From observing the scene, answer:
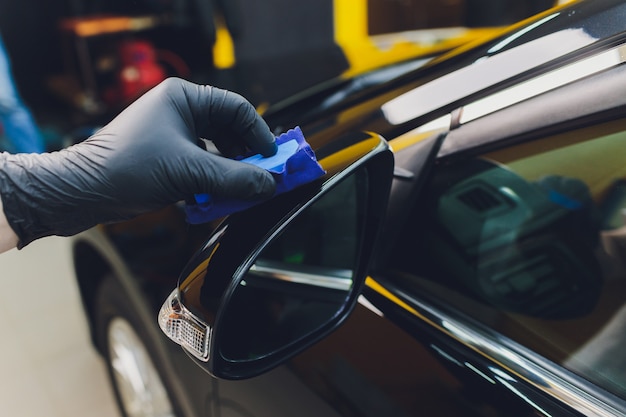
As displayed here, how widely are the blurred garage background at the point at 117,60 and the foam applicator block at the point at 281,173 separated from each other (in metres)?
0.99

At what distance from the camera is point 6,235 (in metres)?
1.01

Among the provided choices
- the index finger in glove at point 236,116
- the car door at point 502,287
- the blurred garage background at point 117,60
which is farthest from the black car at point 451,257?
the blurred garage background at point 117,60

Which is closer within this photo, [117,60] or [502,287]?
[502,287]

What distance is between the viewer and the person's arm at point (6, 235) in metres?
0.99

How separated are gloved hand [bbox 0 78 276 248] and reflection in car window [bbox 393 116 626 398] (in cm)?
40

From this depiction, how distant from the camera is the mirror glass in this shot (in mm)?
1076

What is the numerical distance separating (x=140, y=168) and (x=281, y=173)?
244 millimetres

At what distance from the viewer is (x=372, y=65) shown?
82.4 inches

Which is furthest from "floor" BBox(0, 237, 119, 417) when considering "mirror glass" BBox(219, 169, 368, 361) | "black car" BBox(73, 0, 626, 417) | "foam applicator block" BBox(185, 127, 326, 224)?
"foam applicator block" BBox(185, 127, 326, 224)

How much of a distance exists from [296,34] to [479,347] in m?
3.93

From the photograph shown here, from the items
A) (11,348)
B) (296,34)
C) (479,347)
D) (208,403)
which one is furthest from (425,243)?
(296,34)

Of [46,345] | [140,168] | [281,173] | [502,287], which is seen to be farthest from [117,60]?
[502,287]

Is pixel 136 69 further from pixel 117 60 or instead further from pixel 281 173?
pixel 281 173

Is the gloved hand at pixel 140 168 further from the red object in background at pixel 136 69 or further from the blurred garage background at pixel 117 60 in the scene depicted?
the red object in background at pixel 136 69
